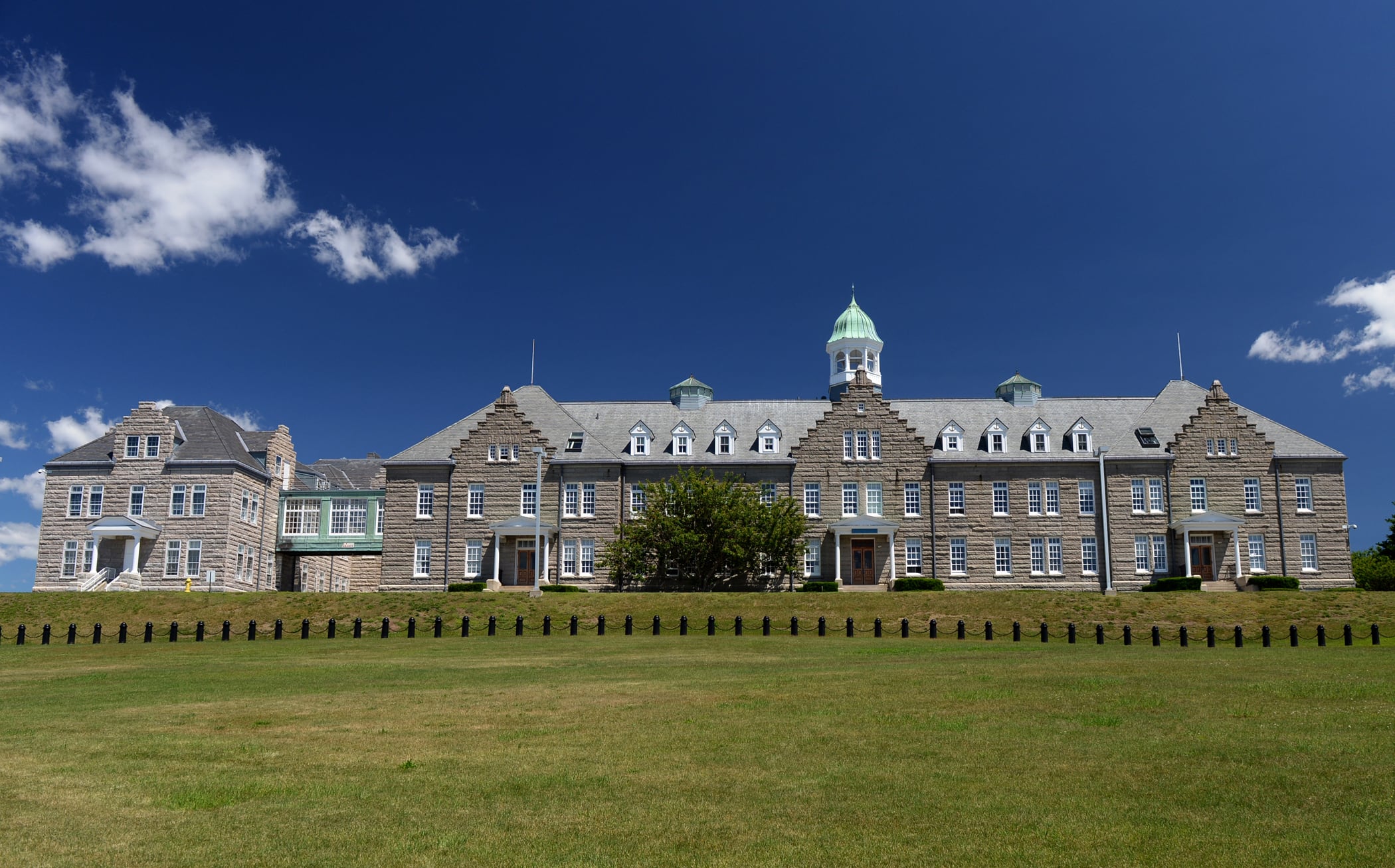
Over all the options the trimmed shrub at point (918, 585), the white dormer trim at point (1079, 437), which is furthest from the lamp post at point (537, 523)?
the white dormer trim at point (1079, 437)

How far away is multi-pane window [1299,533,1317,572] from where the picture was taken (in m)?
61.2

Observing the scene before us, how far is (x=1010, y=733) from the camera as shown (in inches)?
669

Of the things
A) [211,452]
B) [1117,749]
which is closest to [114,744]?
[1117,749]

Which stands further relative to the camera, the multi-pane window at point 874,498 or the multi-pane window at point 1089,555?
the multi-pane window at point 874,498

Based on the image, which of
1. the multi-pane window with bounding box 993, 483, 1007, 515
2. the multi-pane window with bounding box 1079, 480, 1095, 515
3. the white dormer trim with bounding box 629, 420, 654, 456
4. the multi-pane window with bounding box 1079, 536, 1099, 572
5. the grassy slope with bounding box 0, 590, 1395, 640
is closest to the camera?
the grassy slope with bounding box 0, 590, 1395, 640

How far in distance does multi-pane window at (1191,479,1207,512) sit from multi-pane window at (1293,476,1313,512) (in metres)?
4.89

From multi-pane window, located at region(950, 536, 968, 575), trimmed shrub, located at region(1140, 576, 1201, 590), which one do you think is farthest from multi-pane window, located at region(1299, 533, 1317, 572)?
multi-pane window, located at region(950, 536, 968, 575)

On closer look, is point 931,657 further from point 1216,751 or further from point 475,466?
point 475,466

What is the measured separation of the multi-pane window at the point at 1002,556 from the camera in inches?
2472

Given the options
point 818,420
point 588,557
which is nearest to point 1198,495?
point 818,420

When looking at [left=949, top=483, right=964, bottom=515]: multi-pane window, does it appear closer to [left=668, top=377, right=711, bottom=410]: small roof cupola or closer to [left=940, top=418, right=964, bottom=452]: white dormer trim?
[left=940, top=418, right=964, bottom=452]: white dormer trim

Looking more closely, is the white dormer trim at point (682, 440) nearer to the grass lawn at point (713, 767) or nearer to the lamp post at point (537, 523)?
the lamp post at point (537, 523)

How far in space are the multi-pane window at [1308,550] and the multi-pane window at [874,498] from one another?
908 inches

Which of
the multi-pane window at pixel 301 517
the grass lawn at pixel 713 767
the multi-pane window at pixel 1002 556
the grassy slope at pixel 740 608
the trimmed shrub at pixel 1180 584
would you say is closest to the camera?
the grass lawn at pixel 713 767
